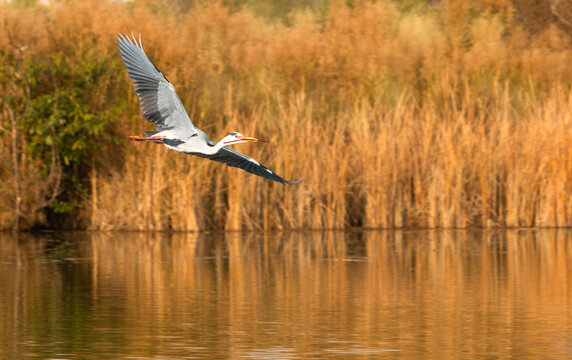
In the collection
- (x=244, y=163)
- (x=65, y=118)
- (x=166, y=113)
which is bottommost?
(x=244, y=163)

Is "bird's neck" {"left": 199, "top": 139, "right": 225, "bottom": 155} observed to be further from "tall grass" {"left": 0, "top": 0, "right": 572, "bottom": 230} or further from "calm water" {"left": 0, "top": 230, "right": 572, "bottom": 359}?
"tall grass" {"left": 0, "top": 0, "right": 572, "bottom": 230}

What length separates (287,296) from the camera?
10.3 metres

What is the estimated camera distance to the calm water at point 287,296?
7.85 metres

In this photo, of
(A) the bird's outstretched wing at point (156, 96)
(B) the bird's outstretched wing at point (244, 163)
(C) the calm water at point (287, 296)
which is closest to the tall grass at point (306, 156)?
(C) the calm water at point (287, 296)

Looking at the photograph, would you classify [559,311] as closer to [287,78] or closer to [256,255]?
[256,255]

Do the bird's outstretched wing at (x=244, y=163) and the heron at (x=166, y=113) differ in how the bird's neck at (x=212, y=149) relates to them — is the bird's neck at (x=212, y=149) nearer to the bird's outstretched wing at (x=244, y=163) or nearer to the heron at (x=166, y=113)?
the heron at (x=166, y=113)

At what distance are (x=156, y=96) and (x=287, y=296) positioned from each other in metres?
2.35

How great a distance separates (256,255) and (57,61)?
5301 mm

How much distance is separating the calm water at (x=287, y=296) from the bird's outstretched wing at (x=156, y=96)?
5.34ft

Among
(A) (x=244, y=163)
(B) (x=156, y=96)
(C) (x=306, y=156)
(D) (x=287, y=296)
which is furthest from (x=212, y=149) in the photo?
(C) (x=306, y=156)

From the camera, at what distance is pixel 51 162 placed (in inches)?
672

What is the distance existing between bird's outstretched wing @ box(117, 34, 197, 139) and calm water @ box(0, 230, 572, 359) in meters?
1.63

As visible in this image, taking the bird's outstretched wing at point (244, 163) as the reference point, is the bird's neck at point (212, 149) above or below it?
above

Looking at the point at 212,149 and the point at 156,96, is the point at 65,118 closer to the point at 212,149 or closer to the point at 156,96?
the point at 156,96
